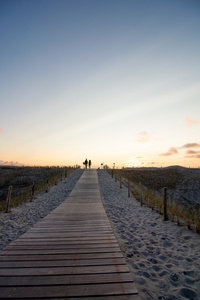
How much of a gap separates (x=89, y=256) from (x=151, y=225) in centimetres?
417

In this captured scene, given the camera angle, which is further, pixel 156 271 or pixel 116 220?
pixel 116 220

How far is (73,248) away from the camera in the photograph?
4.31 m

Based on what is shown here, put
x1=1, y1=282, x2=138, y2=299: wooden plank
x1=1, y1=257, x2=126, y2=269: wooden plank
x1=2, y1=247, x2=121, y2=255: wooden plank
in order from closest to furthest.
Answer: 1. x1=1, y1=282, x2=138, y2=299: wooden plank
2. x1=1, y1=257, x2=126, y2=269: wooden plank
3. x1=2, y1=247, x2=121, y2=255: wooden plank

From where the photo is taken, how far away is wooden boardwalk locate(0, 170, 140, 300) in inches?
108

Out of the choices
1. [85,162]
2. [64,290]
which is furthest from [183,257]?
[85,162]

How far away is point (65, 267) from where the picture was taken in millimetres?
3402

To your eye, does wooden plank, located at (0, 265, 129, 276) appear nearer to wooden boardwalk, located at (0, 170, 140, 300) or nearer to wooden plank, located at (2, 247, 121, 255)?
wooden boardwalk, located at (0, 170, 140, 300)

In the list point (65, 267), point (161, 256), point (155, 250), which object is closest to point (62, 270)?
point (65, 267)

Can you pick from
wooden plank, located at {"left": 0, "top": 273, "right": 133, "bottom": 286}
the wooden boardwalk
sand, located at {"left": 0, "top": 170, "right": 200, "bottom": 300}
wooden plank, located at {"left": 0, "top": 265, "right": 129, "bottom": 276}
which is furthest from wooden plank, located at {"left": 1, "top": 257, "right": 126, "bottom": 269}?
sand, located at {"left": 0, "top": 170, "right": 200, "bottom": 300}

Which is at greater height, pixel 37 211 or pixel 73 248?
pixel 73 248

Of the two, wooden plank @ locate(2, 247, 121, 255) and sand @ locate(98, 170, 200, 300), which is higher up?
wooden plank @ locate(2, 247, 121, 255)

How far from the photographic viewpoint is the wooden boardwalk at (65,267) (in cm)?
273

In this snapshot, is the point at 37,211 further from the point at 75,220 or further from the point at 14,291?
the point at 14,291

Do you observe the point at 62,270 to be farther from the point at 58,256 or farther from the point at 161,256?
the point at 161,256
